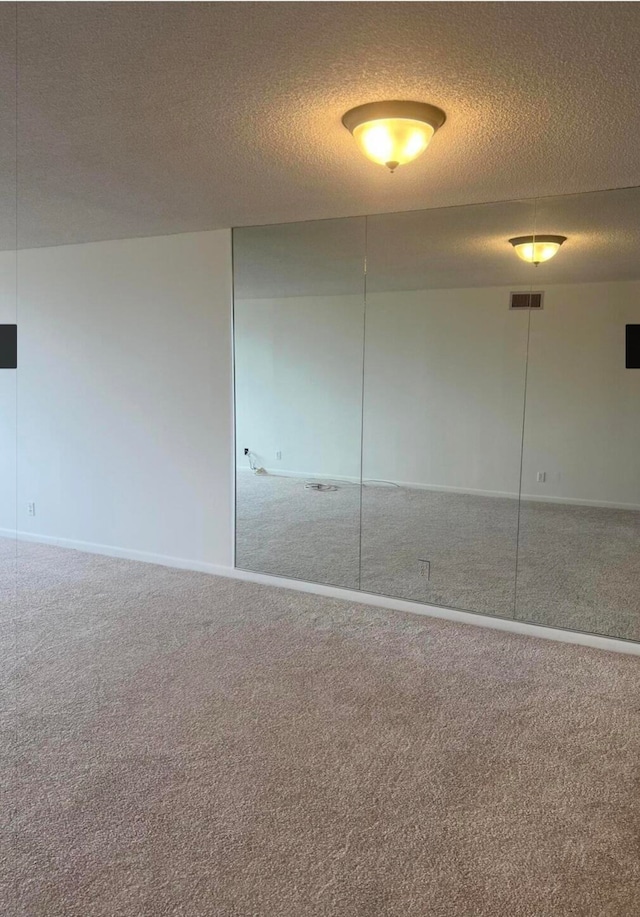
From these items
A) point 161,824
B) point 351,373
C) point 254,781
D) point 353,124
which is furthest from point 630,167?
point 161,824

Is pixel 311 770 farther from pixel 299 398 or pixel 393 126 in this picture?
pixel 299 398

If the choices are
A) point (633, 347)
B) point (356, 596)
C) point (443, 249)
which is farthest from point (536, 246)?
point (356, 596)

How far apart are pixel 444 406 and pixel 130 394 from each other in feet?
8.20

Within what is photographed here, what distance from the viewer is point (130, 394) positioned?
500 centimetres

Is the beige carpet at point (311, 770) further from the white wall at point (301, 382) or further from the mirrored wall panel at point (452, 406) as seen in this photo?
the white wall at point (301, 382)

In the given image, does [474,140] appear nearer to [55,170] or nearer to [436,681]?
[55,170]

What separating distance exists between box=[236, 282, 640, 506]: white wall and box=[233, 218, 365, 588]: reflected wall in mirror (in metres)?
Result: 0.01

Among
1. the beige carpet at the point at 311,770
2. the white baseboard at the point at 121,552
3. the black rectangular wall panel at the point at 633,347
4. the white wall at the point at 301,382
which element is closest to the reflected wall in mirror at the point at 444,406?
the white wall at the point at 301,382

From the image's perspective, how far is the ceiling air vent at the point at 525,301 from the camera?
375 cm

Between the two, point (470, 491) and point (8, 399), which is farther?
point (8, 399)

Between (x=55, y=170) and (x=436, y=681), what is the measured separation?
315cm

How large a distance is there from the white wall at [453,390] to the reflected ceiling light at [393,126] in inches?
65.7

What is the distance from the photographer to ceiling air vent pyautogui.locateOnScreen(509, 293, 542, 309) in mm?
3752

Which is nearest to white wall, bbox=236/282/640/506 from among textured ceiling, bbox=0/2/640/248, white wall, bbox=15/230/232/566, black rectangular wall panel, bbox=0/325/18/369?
white wall, bbox=15/230/232/566
